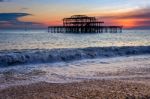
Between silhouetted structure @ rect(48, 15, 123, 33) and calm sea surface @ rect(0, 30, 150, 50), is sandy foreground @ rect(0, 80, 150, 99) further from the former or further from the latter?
silhouetted structure @ rect(48, 15, 123, 33)

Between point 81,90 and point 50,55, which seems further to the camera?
point 50,55

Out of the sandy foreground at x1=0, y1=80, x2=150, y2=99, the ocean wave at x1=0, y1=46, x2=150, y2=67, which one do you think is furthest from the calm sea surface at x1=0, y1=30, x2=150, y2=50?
the sandy foreground at x1=0, y1=80, x2=150, y2=99

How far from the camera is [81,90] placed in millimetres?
8656

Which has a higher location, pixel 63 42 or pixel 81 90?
pixel 81 90

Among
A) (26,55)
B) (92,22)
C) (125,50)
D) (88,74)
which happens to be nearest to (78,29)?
(92,22)

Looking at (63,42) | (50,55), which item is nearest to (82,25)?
(63,42)

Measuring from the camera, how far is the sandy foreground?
788 cm

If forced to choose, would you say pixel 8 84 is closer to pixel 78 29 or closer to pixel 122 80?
pixel 122 80

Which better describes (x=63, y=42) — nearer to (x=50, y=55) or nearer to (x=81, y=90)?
(x=50, y=55)

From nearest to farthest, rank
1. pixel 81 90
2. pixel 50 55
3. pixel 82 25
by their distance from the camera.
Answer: pixel 81 90
pixel 50 55
pixel 82 25

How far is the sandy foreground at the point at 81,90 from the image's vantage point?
310 inches

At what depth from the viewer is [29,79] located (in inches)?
414

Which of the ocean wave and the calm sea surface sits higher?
the ocean wave

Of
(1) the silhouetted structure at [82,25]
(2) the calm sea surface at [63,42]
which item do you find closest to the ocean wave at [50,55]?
(2) the calm sea surface at [63,42]
